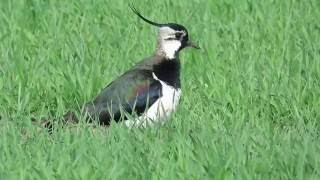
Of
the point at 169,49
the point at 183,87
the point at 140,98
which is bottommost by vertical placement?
the point at 183,87

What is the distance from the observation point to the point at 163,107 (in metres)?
6.09

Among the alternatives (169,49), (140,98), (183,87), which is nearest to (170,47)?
(169,49)

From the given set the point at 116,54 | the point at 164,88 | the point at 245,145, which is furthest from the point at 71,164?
the point at 116,54

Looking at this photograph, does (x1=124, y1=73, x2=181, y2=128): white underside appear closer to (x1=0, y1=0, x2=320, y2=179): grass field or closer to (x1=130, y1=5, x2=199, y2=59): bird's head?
(x1=0, y1=0, x2=320, y2=179): grass field

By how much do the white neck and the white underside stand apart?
0.94ft

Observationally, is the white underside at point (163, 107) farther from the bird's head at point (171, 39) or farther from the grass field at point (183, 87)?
the bird's head at point (171, 39)

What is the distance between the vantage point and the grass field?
493 centimetres

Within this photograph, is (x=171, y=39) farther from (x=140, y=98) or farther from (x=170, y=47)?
(x=140, y=98)

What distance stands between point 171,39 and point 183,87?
388 mm

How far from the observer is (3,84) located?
695 centimetres

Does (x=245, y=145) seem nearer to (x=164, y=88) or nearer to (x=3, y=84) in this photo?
(x=164, y=88)

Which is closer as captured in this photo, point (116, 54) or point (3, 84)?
point (3, 84)

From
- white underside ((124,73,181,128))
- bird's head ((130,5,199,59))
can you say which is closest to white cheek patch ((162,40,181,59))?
bird's head ((130,5,199,59))

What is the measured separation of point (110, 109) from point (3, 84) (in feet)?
3.67
